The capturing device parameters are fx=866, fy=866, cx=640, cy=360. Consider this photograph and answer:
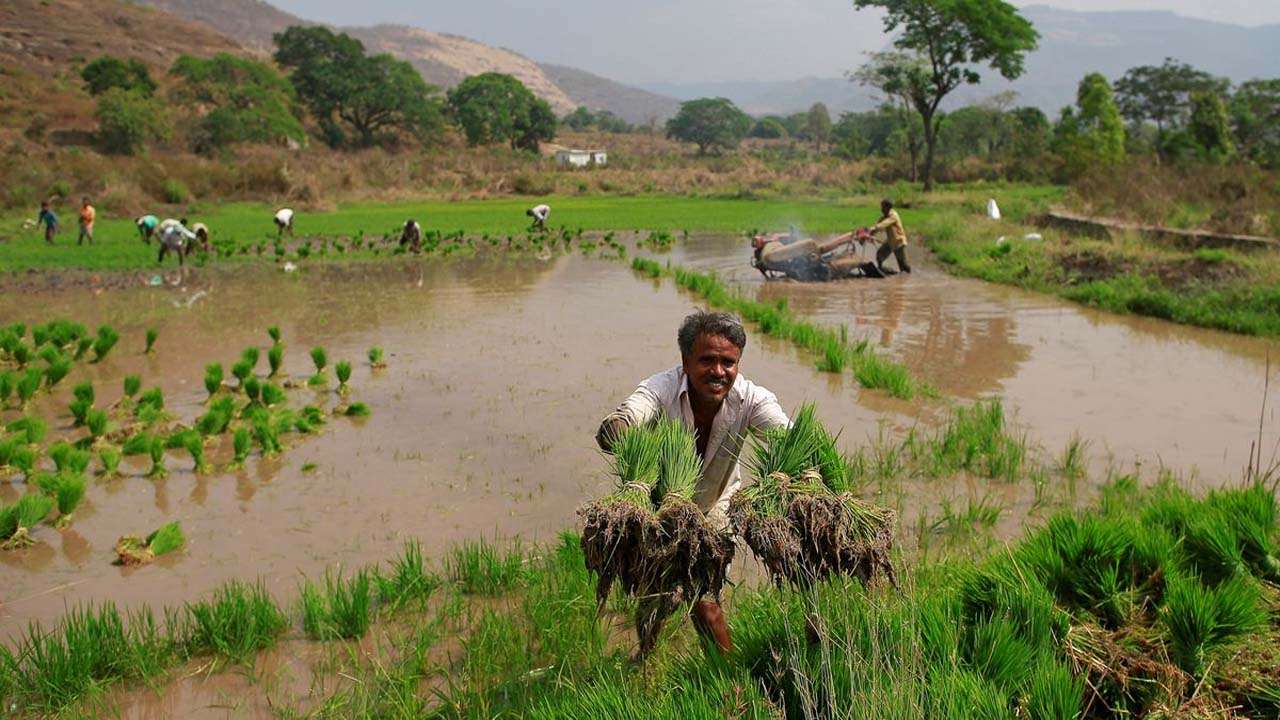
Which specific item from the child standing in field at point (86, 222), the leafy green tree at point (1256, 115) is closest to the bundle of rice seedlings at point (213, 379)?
the child standing in field at point (86, 222)

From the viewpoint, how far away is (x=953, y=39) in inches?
1329

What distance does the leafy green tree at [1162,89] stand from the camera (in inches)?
2175

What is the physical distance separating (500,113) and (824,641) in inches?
2405

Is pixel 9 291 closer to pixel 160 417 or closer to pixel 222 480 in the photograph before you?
pixel 160 417

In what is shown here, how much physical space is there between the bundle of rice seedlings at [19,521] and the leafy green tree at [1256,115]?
129 feet

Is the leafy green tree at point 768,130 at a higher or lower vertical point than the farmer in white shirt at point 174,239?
higher

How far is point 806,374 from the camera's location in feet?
29.8

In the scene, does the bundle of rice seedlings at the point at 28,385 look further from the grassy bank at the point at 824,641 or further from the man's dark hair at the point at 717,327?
the man's dark hair at the point at 717,327

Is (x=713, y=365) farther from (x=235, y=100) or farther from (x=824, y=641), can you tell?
(x=235, y=100)

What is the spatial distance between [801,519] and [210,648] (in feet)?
9.10

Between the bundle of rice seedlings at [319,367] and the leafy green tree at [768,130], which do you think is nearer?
the bundle of rice seedlings at [319,367]

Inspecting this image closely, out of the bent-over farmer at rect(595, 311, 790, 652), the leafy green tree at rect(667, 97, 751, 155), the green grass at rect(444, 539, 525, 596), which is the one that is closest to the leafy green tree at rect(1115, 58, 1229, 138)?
the leafy green tree at rect(667, 97, 751, 155)

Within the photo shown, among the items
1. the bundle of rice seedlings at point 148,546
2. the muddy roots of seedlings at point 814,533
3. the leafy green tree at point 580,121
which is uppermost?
the leafy green tree at point 580,121

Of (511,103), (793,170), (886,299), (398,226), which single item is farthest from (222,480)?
(511,103)
